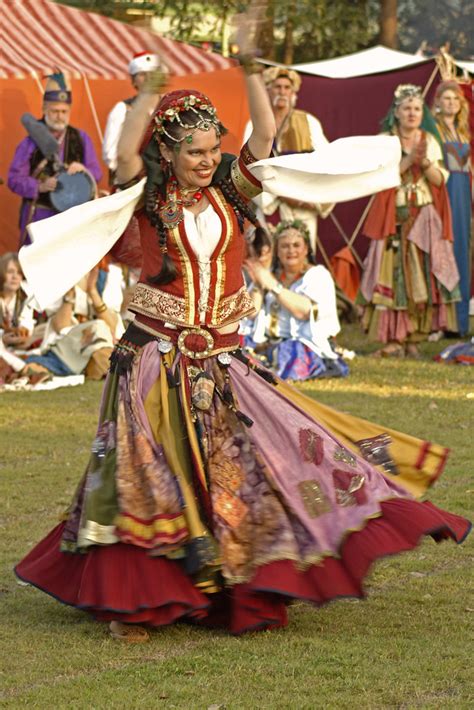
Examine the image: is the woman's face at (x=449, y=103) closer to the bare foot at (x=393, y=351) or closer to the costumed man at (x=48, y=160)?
the bare foot at (x=393, y=351)

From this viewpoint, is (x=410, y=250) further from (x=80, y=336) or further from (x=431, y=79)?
(x=431, y=79)

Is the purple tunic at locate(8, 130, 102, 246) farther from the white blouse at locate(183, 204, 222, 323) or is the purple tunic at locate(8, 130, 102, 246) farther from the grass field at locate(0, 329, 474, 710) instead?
the white blouse at locate(183, 204, 222, 323)

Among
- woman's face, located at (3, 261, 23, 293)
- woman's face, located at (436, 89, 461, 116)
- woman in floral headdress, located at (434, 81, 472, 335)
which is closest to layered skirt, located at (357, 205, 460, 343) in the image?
woman in floral headdress, located at (434, 81, 472, 335)

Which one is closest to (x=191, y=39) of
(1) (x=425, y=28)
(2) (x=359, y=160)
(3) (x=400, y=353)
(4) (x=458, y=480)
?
(1) (x=425, y=28)

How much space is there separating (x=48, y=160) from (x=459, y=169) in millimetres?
3820

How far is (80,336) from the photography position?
11188 millimetres

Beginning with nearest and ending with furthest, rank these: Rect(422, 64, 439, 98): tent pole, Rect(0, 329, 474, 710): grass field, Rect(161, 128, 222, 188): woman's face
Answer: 1. Rect(0, 329, 474, 710): grass field
2. Rect(161, 128, 222, 188): woman's face
3. Rect(422, 64, 439, 98): tent pole

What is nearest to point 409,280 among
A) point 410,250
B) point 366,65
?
point 410,250

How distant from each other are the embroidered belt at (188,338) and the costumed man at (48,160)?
7088 mm

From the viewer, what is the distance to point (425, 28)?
977 inches

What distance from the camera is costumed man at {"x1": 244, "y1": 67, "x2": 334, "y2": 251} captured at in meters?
12.5

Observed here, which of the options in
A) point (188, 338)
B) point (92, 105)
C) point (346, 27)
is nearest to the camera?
point (188, 338)

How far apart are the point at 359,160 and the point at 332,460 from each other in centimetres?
113

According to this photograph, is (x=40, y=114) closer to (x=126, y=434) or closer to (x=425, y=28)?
(x=126, y=434)
